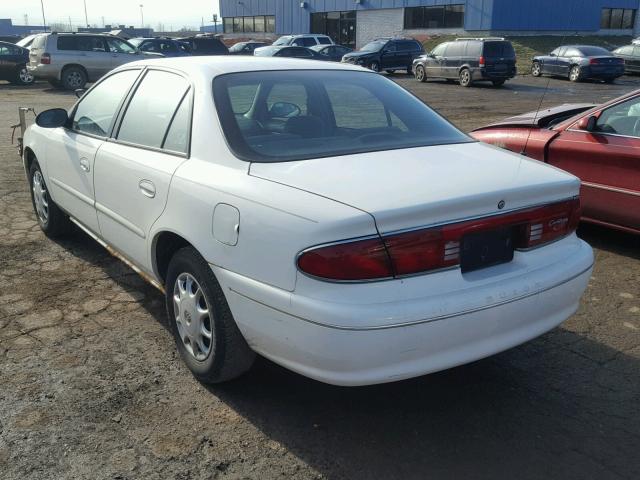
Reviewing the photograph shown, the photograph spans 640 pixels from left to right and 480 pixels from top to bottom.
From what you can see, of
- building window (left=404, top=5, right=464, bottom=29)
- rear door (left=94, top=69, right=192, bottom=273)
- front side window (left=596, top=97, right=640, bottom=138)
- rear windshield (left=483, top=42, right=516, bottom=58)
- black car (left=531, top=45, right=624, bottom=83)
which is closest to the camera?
rear door (left=94, top=69, right=192, bottom=273)

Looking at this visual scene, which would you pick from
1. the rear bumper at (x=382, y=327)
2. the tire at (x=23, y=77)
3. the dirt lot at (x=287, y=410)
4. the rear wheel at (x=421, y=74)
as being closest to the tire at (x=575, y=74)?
the rear wheel at (x=421, y=74)

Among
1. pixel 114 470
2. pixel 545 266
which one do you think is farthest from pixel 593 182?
pixel 114 470

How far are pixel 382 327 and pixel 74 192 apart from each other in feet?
9.87

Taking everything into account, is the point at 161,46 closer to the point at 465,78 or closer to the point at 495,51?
the point at 465,78

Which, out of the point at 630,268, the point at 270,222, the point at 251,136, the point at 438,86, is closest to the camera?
the point at 270,222

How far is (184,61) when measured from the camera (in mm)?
3830

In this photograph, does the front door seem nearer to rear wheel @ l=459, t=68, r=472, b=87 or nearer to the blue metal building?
rear wheel @ l=459, t=68, r=472, b=87

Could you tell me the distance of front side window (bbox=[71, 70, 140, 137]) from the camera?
423 cm

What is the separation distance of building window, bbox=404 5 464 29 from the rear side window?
41.2 metres

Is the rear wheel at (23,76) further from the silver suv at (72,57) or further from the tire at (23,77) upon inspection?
the silver suv at (72,57)

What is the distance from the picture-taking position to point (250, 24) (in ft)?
190

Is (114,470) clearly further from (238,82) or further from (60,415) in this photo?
(238,82)

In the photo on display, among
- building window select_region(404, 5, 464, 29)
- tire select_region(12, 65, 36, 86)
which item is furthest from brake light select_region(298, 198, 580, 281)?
building window select_region(404, 5, 464, 29)

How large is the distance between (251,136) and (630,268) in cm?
342
